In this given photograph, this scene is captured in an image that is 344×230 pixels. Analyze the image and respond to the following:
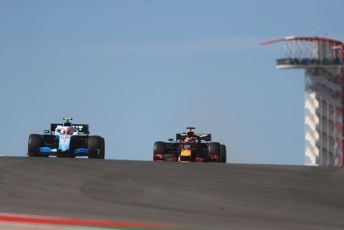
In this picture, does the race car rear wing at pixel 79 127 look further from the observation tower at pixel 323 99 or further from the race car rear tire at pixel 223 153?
the observation tower at pixel 323 99

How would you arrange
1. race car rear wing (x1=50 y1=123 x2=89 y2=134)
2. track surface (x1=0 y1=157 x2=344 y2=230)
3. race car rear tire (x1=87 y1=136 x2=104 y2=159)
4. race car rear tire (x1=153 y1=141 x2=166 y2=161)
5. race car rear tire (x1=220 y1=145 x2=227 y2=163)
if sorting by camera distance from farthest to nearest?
race car rear wing (x1=50 y1=123 x2=89 y2=134)
race car rear tire (x1=153 y1=141 x2=166 y2=161)
race car rear tire (x1=220 y1=145 x2=227 y2=163)
race car rear tire (x1=87 y1=136 x2=104 y2=159)
track surface (x1=0 y1=157 x2=344 y2=230)

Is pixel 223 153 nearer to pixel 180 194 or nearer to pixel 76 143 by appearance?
pixel 76 143

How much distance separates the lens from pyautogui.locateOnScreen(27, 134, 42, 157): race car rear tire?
3200 centimetres

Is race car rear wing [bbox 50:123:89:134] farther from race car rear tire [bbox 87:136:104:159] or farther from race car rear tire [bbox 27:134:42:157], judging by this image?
race car rear tire [bbox 87:136:104:159]

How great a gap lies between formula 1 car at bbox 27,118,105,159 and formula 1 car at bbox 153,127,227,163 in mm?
2282

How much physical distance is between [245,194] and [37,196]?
349 centimetres

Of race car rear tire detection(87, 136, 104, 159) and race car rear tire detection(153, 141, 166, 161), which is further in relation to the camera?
race car rear tire detection(153, 141, 166, 161)

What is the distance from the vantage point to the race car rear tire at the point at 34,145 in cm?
3200

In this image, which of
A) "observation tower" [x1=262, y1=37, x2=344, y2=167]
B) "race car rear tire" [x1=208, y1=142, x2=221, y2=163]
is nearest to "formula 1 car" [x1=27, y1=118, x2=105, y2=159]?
"race car rear tire" [x1=208, y1=142, x2=221, y2=163]

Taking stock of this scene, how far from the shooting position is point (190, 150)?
33281mm

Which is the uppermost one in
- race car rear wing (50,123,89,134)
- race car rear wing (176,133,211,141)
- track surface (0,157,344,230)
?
Answer: race car rear wing (50,123,89,134)

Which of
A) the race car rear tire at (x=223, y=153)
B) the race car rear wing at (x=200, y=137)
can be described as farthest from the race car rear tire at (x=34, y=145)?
the race car rear tire at (x=223, y=153)

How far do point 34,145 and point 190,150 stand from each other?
5.52m

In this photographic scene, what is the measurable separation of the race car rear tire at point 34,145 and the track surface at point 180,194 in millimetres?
12185
